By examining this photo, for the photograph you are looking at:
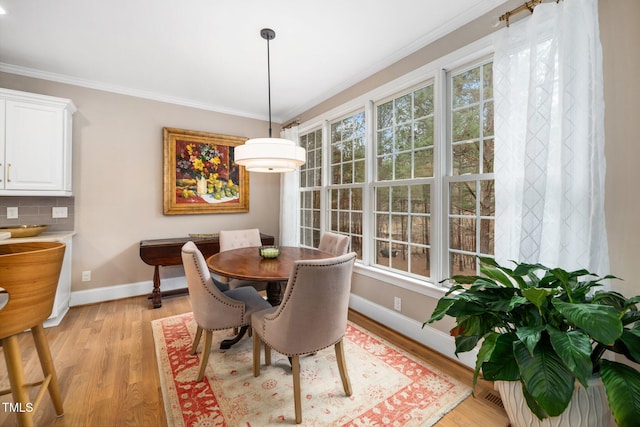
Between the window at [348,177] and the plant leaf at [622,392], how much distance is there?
229 centimetres

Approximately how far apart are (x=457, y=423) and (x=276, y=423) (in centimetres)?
98

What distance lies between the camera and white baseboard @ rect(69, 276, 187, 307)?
3173 millimetres

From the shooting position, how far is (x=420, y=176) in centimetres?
247

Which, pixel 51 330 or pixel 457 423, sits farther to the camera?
pixel 51 330

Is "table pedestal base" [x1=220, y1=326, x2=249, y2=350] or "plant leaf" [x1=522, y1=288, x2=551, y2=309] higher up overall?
"plant leaf" [x1=522, y1=288, x2=551, y2=309]

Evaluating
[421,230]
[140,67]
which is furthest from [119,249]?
[421,230]

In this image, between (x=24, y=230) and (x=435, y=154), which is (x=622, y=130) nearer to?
(x=435, y=154)

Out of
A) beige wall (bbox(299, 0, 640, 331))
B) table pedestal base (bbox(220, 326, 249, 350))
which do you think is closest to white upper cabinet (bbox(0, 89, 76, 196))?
table pedestal base (bbox(220, 326, 249, 350))

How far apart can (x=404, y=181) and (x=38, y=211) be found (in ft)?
12.4

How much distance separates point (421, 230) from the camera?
2.46 meters

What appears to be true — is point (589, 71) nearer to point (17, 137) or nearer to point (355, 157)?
point (355, 157)

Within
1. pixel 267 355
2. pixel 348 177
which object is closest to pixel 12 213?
pixel 267 355

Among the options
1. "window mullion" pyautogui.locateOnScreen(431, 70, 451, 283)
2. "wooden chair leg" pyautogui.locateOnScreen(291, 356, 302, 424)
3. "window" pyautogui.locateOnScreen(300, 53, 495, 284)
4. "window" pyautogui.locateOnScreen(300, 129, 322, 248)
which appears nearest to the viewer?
"wooden chair leg" pyautogui.locateOnScreen(291, 356, 302, 424)

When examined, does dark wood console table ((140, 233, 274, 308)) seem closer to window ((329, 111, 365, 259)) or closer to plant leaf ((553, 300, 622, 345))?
window ((329, 111, 365, 259))
